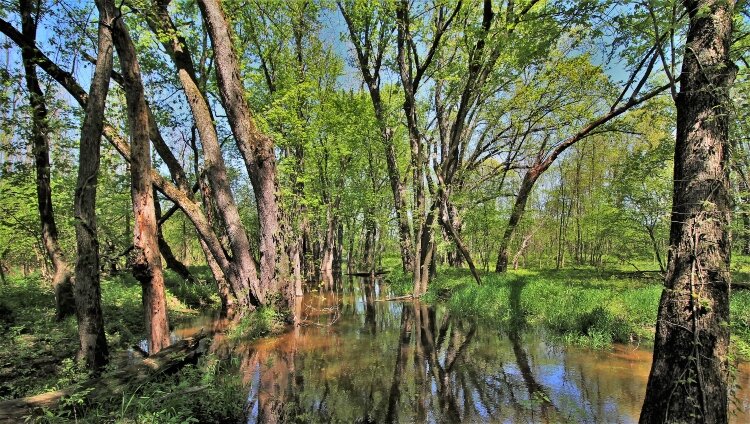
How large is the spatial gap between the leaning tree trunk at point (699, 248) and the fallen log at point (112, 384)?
5.59 metres

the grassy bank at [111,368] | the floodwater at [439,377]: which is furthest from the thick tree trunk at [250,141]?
the floodwater at [439,377]

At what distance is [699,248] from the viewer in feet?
12.2

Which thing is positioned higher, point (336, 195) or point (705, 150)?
point (336, 195)

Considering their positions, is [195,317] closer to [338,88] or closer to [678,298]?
[678,298]

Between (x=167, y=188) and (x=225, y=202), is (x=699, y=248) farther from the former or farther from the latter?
(x=167, y=188)

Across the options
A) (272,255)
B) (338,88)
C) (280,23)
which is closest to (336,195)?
(338,88)

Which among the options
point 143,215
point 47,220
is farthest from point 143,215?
point 47,220

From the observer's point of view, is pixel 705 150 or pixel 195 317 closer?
Result: pixel 705 150

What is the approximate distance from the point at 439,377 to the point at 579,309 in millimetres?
4912

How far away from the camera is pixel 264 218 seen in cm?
1080

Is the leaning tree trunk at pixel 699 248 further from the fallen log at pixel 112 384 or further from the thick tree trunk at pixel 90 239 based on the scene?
the thick tree trunk at pixel 90 239

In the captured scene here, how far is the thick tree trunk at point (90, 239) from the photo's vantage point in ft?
20.0

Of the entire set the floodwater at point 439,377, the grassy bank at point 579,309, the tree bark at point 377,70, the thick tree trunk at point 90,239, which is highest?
the tree bark at point 377,70

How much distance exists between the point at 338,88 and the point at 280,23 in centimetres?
752
